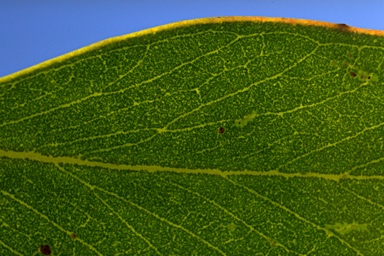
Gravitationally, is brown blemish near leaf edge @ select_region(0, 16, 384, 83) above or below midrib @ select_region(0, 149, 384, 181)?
above

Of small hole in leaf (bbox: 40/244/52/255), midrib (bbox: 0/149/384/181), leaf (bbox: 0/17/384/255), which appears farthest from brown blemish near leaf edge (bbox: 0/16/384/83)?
small hole in leaf (bbox: 40/244/52/255)

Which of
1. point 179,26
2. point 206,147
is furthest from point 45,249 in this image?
point 179,26

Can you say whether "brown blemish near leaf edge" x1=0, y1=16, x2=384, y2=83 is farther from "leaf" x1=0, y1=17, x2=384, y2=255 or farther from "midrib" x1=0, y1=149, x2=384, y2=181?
"midrib" x1=0, y1=149, x2=384, y2=181

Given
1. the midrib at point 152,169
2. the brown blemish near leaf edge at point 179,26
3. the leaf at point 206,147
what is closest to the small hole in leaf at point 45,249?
the leaf at point 206,147

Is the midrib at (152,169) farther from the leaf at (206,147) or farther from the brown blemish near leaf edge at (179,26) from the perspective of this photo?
the brown blemish near leaf edge at (179,26)

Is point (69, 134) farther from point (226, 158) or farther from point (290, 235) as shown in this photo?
point (290, 235)

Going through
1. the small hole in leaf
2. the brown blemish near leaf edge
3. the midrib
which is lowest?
the small hole in leaf

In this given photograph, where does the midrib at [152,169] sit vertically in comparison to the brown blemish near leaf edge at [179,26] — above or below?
below

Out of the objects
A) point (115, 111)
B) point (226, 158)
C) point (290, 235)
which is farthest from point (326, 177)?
point (115, 111)

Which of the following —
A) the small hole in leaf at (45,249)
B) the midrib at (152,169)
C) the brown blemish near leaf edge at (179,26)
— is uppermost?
the brown blemish near leaf edge at (179,26)
